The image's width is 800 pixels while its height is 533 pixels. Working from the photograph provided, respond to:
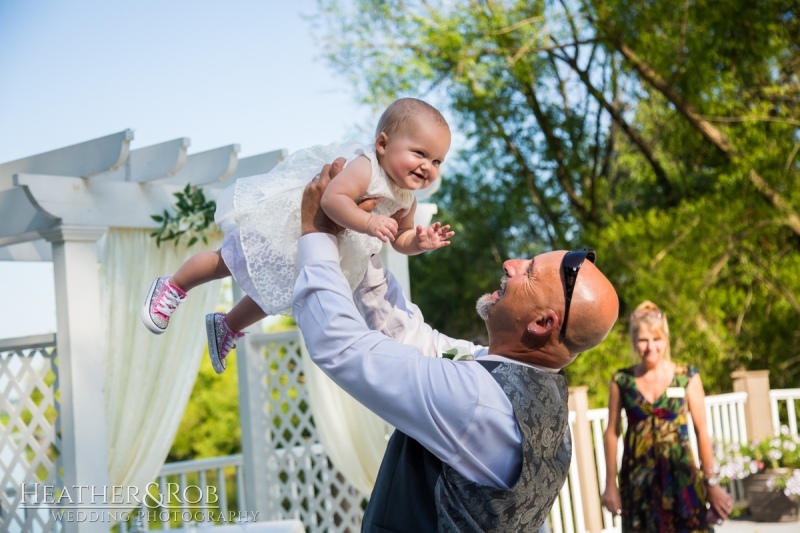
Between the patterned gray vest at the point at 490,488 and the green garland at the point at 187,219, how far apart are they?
11.6 ft

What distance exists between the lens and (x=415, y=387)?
1803 millimetres

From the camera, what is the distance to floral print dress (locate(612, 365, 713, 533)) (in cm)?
455

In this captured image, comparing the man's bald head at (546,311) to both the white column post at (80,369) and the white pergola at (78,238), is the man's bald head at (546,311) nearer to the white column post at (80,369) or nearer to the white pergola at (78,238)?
the white pergola at (78,238)

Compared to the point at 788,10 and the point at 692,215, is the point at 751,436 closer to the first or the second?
the point at 692,215

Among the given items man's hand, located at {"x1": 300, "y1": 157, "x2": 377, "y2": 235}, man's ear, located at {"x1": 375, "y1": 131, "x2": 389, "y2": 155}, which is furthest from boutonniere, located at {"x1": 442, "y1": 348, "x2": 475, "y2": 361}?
man's ear, located at {"x1": 375, "y1": 131, "x2": 389, "y2": 155}

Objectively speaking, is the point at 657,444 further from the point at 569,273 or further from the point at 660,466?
the point at 569,273

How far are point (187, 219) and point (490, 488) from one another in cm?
378

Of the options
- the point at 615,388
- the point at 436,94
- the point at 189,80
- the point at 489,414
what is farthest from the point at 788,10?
the point at 189,80

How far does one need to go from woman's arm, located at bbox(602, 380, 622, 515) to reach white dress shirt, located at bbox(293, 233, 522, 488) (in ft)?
9.80

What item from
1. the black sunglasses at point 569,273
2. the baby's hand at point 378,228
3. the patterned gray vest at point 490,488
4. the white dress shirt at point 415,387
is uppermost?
the baby's hand at point 378,228

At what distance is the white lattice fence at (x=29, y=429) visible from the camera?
4.75 metres

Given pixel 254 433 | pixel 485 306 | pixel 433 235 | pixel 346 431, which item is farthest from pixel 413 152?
pixel 254 433

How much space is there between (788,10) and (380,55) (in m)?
5.31

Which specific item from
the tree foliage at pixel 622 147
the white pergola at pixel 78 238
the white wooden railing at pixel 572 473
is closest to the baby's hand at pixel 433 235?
the white pergola at pixel 78 238
